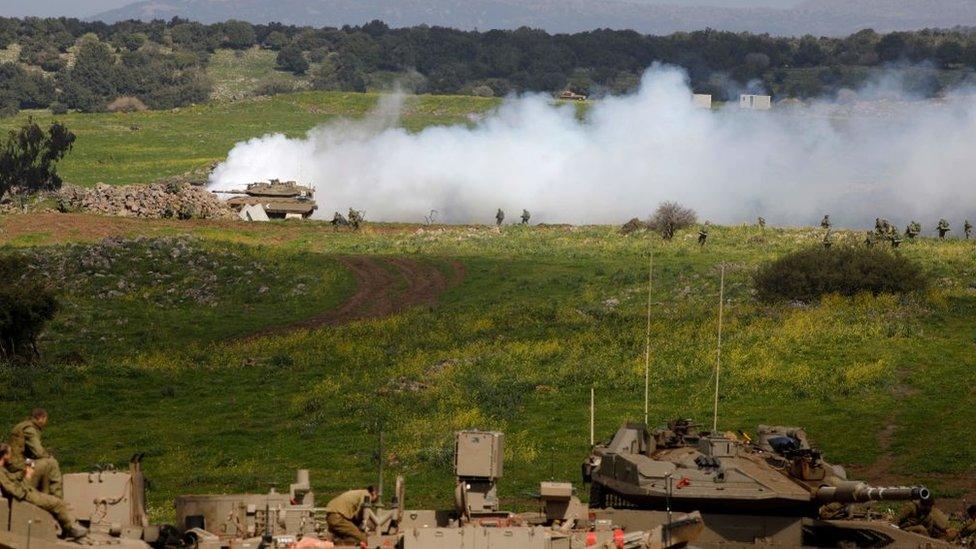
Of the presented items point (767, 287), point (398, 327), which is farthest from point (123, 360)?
point (767, 287)

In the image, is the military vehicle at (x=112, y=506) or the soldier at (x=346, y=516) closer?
the military vehicle at (x=112, y=506)

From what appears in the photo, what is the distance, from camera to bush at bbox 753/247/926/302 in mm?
57438

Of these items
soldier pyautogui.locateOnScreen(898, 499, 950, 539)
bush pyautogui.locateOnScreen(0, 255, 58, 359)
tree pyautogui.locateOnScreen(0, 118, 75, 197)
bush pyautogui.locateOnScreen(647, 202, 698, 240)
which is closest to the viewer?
soldier pyautogui.locateOnScreen(898, 499, 950, 539)

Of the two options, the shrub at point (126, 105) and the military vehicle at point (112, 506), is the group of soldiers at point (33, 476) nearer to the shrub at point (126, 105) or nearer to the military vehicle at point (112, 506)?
the military vehicle at point (112, 506)

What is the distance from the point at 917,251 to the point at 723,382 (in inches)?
1023

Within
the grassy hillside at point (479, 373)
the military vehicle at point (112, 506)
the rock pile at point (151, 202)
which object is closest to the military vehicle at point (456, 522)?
the military vehicle at point (112, 506)

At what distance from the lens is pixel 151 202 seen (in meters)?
88.4

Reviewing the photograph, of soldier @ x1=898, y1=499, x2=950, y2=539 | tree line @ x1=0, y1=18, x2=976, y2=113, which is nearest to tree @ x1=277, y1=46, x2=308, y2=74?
tree line @ x1=0, y1=18, x2=976, y2=113

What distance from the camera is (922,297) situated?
5509 centimetres

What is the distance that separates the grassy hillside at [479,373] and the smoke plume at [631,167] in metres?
29.8

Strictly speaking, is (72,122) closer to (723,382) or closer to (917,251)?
(917,251)

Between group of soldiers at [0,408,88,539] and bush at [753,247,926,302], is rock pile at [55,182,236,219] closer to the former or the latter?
bush at [753,247,926,302]

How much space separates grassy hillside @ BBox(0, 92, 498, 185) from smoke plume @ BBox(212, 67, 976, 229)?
36.4ft

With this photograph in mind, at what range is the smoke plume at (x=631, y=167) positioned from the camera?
322 feet
